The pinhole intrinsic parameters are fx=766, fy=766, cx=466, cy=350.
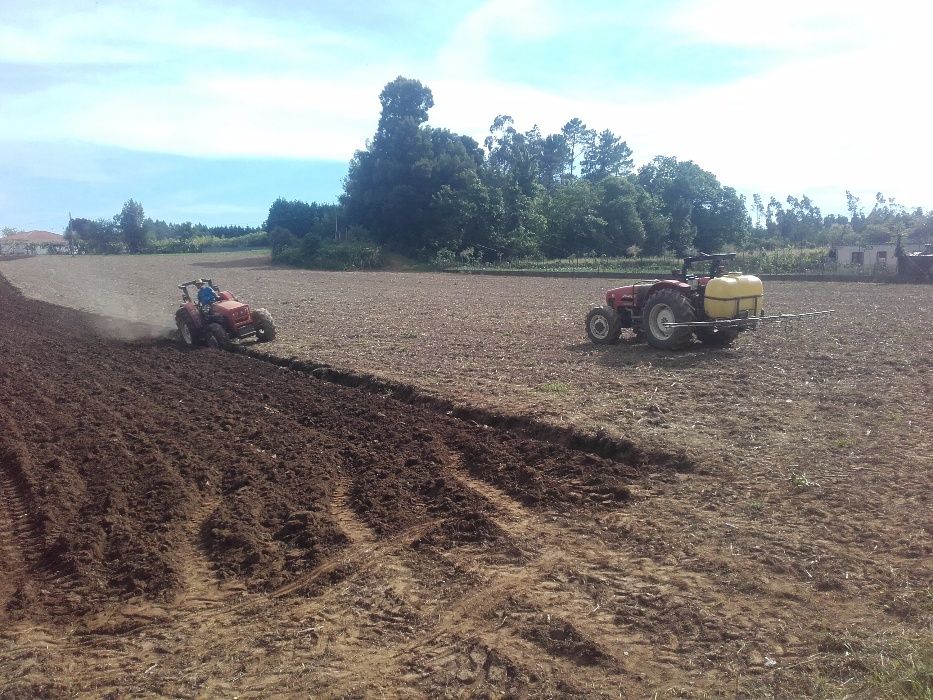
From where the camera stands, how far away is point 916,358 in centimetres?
1194

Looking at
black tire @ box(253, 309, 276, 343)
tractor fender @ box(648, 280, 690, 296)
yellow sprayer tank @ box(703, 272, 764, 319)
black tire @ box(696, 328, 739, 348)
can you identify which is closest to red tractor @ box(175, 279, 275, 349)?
black tire @ box(253, 309, 276, 343)

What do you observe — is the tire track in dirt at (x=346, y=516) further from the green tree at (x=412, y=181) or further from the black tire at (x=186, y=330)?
the green tree at (x=412, y=181)

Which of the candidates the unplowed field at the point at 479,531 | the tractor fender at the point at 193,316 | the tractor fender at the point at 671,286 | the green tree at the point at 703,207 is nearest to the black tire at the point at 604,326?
the tractor fender at the point at 671,286

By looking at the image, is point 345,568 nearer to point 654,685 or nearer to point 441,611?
point 441,611

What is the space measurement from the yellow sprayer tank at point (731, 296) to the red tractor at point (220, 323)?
949 cm

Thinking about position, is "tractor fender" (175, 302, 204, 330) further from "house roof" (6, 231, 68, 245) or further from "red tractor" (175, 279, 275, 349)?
"house roof" (6, 231, 68, 245)

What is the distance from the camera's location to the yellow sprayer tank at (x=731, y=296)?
12.5 meters

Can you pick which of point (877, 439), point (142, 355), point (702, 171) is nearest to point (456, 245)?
point (702, 171)

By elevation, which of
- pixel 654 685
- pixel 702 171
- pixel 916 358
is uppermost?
pixel 702 171

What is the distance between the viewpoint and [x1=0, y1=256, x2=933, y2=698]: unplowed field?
167 inches

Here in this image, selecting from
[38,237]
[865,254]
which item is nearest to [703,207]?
[865,254]

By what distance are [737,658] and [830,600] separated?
0.91m

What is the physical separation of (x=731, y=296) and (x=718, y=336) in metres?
1.12

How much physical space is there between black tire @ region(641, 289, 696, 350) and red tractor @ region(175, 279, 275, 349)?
8391mm
